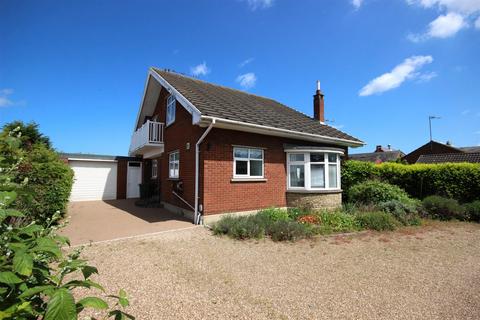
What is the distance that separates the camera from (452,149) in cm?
3875

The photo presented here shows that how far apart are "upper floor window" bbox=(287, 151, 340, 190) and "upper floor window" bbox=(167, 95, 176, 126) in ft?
19.1

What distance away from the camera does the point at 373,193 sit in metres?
11.9

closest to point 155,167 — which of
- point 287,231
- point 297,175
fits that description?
point 297,175

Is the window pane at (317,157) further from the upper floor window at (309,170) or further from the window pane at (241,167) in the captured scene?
the window pane at (241,167)

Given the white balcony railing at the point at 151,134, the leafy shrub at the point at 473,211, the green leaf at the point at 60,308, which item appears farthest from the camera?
the white balcony railing at the point at 151,134

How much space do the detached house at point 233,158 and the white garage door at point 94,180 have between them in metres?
6.27

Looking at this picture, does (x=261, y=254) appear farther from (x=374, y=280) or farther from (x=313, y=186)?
(x=313, y=186)

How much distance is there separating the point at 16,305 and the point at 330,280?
4.61 meters

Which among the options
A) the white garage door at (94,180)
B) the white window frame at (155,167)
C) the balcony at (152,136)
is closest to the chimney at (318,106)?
the balcony at (152,136)

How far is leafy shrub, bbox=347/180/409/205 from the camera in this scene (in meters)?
11.7

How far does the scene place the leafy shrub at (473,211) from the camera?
10406mm

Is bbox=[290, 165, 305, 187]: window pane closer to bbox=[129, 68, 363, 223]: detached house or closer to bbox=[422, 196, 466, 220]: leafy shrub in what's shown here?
bbox=[129, 68, 363, 223]: detached house

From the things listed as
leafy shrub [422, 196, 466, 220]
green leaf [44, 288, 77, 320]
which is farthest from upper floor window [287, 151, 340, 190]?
green leaf [44, 288, 77, 320]

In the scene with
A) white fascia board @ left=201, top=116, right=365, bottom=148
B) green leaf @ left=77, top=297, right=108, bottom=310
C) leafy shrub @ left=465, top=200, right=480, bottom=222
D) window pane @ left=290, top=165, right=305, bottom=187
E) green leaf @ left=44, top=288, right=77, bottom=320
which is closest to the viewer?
green leaf @ left=44, top=288, right=77, bottom=320
